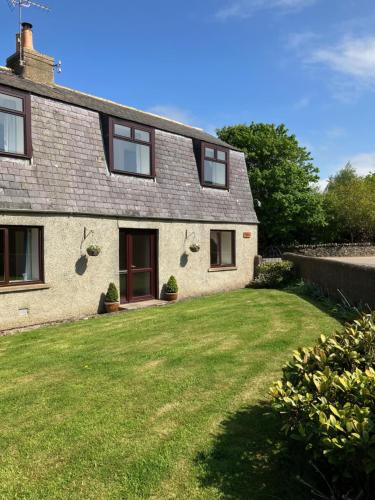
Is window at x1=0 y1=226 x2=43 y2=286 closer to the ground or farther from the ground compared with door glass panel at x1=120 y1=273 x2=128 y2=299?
farther from the ground

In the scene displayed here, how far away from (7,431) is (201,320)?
20.1ft

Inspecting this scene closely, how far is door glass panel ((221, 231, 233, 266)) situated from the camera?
16.5 m

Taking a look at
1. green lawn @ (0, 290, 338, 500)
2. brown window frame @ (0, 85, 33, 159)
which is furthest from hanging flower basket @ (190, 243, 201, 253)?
brown window frame @ (0, 85, 33, 159)

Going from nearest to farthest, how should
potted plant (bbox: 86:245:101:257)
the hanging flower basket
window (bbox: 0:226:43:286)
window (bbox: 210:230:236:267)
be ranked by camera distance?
window (bbox: 0:226:43:286)
potted plant (bbox: 86:245:101:257)
the hanging flower basket
window (bbox: 210:230:236:267)

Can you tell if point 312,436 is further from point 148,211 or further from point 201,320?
point 148,211

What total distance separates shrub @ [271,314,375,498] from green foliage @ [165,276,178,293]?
949 cm

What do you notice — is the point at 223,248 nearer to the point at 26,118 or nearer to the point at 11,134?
the point at 26,118

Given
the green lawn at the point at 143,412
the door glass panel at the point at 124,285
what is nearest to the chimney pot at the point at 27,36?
the door glass panel at the point at 124,285

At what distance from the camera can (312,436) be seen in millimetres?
3072

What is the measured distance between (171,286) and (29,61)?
8344 mm

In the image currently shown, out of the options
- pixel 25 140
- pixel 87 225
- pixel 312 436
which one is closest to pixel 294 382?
pixel 312 436

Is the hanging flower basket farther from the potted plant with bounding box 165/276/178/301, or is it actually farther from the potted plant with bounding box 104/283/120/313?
the potted plant with bounding box 104/283/120/313

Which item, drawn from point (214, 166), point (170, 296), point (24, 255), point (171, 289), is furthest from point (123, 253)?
point (214, 166)

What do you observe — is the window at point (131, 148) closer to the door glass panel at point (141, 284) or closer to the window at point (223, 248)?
the door glass panel at point (141, 284)
